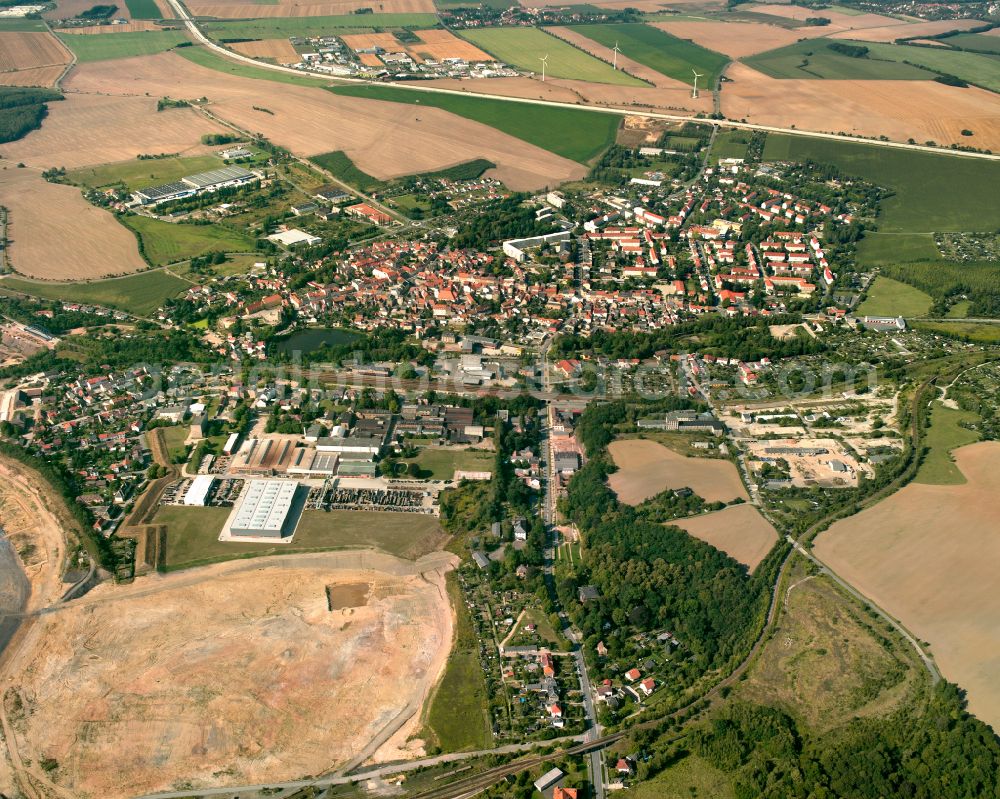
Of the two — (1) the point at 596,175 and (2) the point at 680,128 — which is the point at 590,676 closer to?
(1) the point at 596,175

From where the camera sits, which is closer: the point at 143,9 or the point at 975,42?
the point at 975,42

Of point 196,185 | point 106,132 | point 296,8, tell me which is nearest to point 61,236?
point 196,185

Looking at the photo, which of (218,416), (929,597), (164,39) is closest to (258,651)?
(218,416)

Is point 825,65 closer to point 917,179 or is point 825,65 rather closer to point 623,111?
point 623,111

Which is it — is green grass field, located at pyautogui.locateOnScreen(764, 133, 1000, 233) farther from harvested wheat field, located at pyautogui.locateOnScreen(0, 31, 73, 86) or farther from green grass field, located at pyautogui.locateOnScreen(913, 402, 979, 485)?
harvested wheat field, located at pyautogui.locateOnScreen(0, 31, 73, 86)

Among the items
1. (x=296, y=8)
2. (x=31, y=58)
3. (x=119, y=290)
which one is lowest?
(x=119, y=290)
